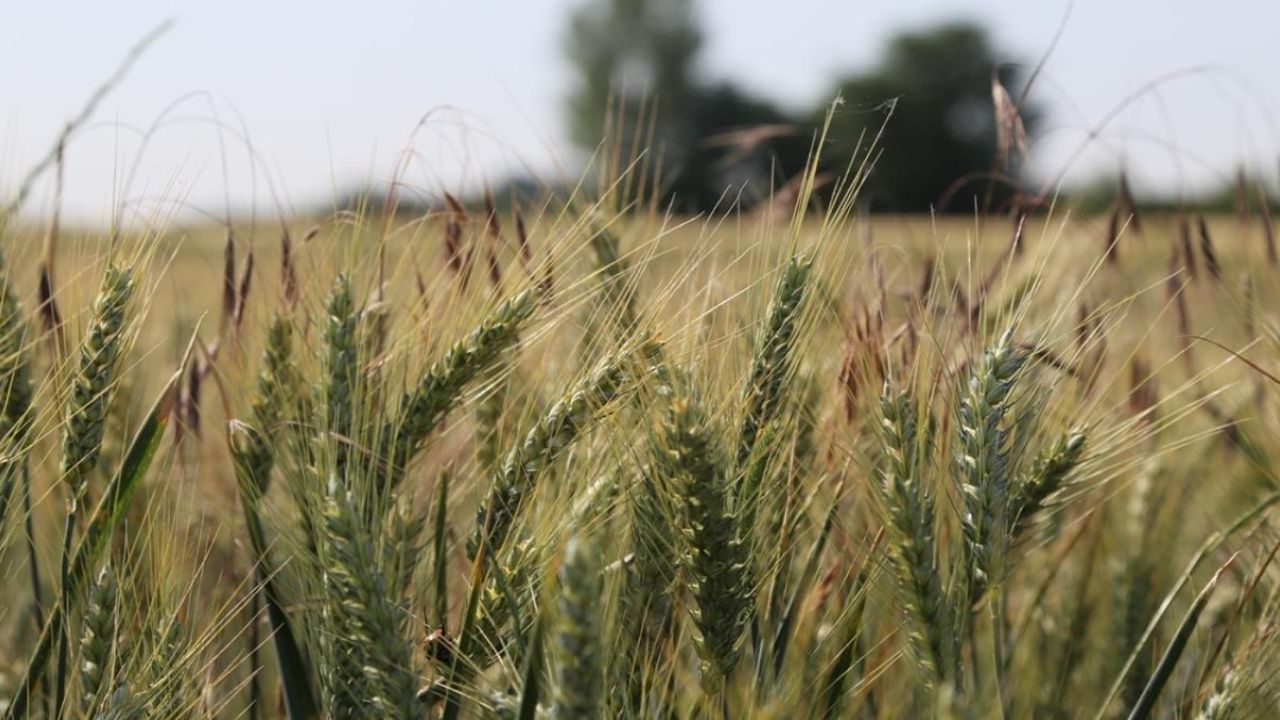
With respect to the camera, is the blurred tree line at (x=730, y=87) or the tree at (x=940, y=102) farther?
the blurred tree line at (x=730, y=87)

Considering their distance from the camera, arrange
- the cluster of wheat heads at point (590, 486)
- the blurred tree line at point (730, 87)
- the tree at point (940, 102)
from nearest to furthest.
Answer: the cluster of wheat heads at point (590, 486)
the tree at point (940, 102)
the blurred tree line at point (730, 87)

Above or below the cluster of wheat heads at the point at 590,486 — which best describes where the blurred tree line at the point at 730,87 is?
above

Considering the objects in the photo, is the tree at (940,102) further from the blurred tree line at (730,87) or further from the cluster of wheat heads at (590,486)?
the cluster of wheat heads at (590,486)

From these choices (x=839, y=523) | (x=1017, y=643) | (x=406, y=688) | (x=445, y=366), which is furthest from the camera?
(x=1017, y=643)

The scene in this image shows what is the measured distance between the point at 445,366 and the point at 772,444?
353 mm

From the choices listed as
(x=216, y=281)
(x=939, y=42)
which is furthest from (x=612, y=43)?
(x=216, y=281)

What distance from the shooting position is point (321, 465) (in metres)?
1.36

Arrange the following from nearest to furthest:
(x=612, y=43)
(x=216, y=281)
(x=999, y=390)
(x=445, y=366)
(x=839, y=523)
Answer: (x=999, y=390)
(x=445, y=366)
(x=839, y=523)
(x=216, y=281)
(x=612, y=43)

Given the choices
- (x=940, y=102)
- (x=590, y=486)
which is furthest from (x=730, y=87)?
(x=590, y=486)

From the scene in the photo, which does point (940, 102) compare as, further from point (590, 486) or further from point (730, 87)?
point (590, 486)

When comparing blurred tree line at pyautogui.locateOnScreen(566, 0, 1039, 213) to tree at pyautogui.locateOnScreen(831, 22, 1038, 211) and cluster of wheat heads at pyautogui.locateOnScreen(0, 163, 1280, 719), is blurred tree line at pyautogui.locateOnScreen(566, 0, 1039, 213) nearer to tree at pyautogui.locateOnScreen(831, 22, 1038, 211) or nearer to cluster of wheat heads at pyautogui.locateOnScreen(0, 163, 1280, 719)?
tree at pyautogui.locateOnScreen(831, 22, 1038, 211)

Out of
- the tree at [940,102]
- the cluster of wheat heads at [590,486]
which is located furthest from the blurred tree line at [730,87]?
the cluster of wheat heads at [590,486]

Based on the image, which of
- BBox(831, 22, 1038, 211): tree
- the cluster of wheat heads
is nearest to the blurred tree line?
BBox(831, 22, 1038, 211): tree

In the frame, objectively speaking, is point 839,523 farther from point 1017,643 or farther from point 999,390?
point 1017,643
